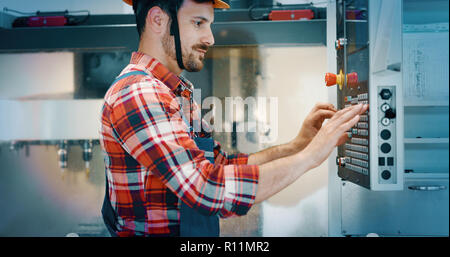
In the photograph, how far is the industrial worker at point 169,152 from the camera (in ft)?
2.60

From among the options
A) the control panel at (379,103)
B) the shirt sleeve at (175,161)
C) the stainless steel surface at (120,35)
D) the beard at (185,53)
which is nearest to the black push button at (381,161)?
the control panel at (379,103)

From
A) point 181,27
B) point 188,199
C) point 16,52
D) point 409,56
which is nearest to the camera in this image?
point 188,199

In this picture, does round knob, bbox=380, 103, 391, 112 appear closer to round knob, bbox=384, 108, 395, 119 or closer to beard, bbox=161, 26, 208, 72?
round knob, bbox=384, 108, 395, 119

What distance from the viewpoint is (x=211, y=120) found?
169 cm

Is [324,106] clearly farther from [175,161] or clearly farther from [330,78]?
[175,161]

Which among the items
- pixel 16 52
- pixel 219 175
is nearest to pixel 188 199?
pixel 219 175

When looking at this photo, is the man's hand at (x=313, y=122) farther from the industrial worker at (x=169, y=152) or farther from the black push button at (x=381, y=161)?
the black push button at (x=381, y=161)

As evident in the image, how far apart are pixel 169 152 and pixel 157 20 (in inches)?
16.9

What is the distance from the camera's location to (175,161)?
Answer: 2.57ft

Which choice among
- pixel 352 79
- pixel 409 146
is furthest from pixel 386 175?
pixel 409 146

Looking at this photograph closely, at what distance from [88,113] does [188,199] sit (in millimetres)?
1177

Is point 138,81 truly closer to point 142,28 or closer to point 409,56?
point 142,28

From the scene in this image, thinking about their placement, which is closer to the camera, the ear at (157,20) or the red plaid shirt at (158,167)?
the red plaid shirt at (158,167)

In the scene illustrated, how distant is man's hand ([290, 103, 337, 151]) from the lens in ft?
3.75
